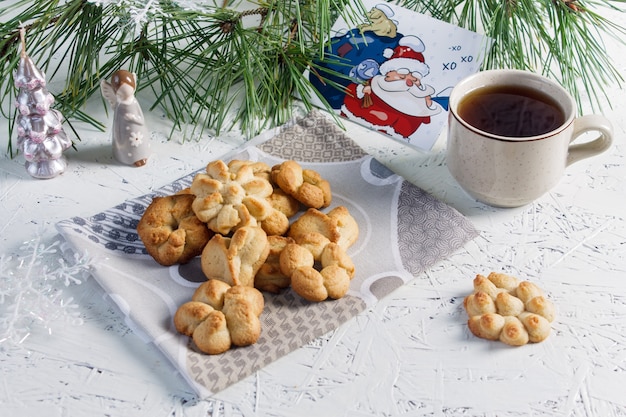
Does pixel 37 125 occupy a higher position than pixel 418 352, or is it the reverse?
pixel 37 125

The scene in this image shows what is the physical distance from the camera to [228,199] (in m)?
1.00

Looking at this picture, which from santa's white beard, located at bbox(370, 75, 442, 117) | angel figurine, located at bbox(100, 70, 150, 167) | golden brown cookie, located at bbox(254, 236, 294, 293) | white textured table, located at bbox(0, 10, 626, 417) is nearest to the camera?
white textured table, located at bbox(0, 10, 626, 417)

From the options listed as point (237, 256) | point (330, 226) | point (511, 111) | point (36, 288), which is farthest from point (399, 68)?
point (36, 288)

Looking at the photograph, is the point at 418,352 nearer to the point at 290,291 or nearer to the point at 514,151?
the point at 290,291

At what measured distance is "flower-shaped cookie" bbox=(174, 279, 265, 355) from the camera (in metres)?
0.89

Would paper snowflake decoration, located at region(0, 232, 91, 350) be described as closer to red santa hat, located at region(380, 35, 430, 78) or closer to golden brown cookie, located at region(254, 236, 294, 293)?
golden brown cookie, located at region(254, 236, 294, 293)

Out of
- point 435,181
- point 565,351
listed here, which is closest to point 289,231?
point 435,181

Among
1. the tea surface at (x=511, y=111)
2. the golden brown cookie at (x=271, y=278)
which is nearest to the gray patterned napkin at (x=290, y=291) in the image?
the golden brown cookie at (x=271, y=278)

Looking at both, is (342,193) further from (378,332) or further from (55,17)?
(55,17)

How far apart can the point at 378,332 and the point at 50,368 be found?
37cm

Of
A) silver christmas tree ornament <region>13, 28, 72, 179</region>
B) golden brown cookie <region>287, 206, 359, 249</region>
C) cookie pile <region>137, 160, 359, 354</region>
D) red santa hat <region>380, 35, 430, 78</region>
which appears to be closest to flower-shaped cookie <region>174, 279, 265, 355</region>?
cookie pile <region>137, 160, 359, 354</region>

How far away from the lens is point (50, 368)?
90cm

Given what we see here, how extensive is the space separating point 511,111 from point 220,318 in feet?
1.53

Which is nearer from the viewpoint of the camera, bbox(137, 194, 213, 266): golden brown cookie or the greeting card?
bbox(137, 194, 213, 266): golden brown cookie
